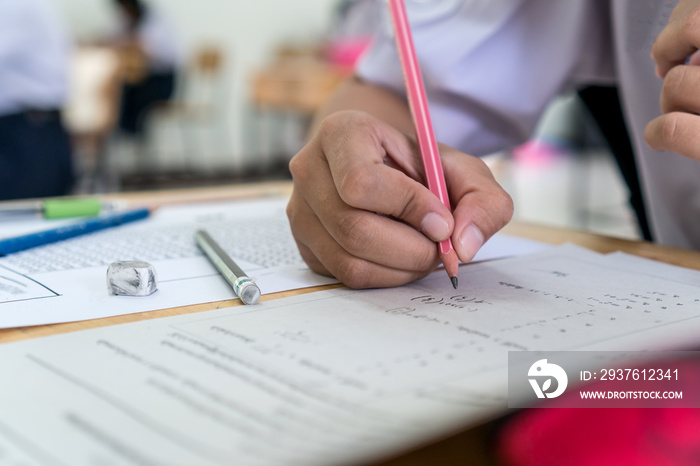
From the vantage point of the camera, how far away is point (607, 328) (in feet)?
1.03

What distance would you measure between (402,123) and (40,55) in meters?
1.51

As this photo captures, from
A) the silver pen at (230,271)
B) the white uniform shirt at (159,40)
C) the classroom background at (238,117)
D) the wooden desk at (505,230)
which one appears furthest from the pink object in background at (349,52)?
the silver pen at (230,271)

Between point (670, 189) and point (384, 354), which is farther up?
point (670, 189)

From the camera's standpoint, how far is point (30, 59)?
175 centimetres

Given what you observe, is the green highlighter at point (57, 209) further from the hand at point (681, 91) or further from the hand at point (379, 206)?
the hand at point (681, 91)

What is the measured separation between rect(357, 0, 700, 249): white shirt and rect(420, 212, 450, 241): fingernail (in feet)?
1.05

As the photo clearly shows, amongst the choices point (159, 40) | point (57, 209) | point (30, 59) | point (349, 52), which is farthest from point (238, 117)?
point (57, 209)

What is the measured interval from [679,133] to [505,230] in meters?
0.21

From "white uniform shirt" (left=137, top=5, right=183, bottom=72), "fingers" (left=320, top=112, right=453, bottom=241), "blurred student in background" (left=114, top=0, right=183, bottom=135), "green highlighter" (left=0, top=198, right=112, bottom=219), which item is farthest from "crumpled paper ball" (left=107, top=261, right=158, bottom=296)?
"white uniform shirt" (left=137, top=5, right=183, bottom=72)

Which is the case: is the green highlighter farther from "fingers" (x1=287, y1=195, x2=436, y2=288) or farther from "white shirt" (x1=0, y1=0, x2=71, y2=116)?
"white shirt" (x1=0, y1=0, x2=71, y2=116)

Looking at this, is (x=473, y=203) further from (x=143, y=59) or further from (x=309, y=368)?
(x=143, y=59)

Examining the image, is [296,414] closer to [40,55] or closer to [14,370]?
[14,370]

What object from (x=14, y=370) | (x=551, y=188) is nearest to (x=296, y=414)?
(x=14, y=370)

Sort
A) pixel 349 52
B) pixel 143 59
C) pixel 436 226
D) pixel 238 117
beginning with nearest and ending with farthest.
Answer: pixel 436 226, pixel 349 52, pixel 143 59, pixel 238 117
